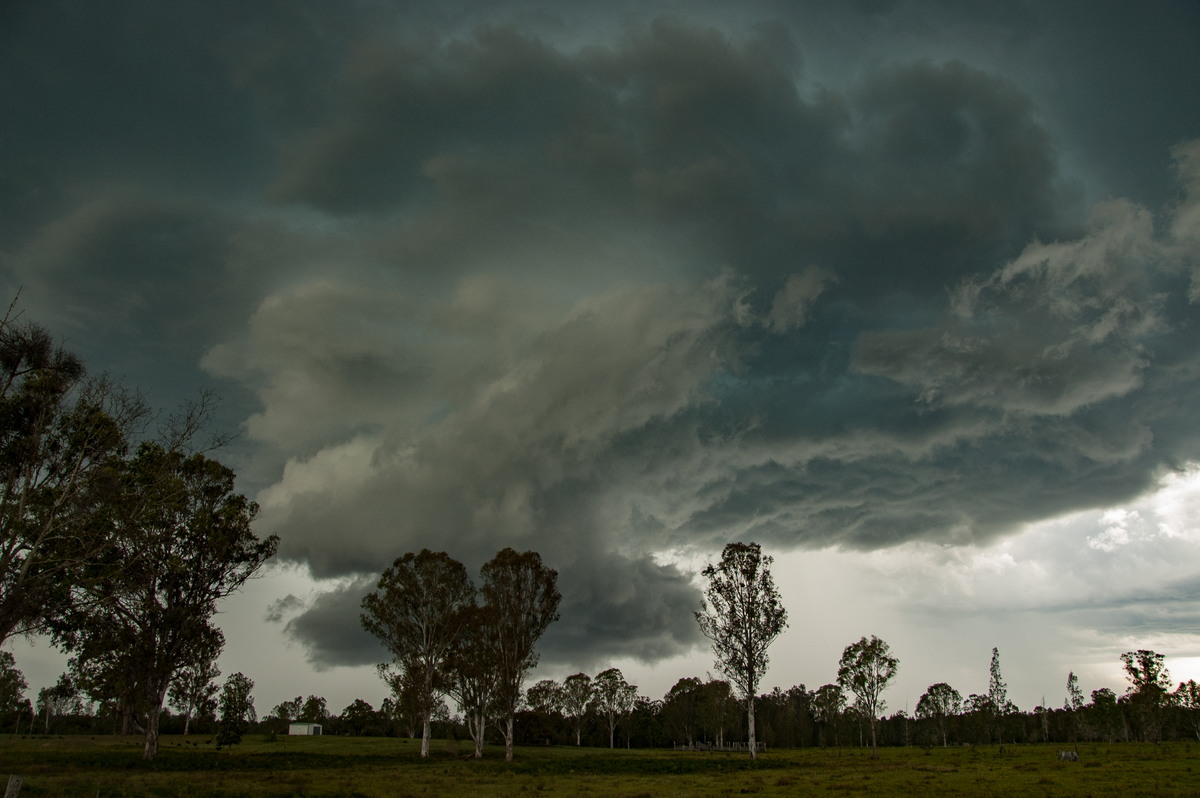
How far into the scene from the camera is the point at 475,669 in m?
66.7

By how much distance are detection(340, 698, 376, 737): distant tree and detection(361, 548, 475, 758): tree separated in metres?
93.5

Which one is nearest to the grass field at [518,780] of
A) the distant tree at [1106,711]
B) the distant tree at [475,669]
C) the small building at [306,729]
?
the distant tree at [475,669]

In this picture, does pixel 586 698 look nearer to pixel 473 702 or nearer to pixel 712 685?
pixel 712 685

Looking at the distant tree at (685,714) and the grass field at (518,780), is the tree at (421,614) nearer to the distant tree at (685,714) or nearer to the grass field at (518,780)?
the grass field at (518,780)

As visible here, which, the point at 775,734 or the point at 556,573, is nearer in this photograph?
the point at 556,573

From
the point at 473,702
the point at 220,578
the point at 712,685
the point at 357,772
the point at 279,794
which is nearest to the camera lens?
the point at 279,794

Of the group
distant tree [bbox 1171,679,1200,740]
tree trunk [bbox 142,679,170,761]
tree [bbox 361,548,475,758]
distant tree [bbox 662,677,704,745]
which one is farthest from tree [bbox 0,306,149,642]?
distant tree [bbox 1171,679,1200,740]

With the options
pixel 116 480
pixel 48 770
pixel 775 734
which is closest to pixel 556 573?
pixel 48 770

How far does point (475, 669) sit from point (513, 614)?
6.81 meters

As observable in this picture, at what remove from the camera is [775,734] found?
→ 553 ft

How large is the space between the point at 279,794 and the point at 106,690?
1072 inches

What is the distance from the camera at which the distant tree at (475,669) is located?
66.3m

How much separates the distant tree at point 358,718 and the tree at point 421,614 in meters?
93.5

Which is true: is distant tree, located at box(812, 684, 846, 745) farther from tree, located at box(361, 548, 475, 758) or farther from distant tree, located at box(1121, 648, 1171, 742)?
tree, located at box(361, 548, 475, 758)
